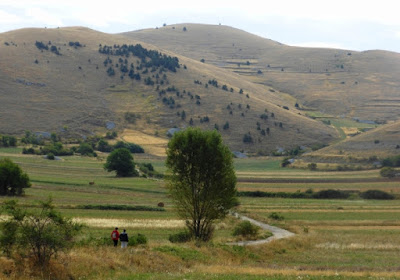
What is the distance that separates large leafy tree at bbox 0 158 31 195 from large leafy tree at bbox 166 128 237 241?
33689 millimetres

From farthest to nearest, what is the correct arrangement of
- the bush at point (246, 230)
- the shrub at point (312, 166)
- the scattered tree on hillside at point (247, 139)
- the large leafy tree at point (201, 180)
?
the scattered tree on hillside at point (247, 139) < the shrub at point (312, 166) < the bush at point (246, 230) < the large leafy tree at point (201, 180)

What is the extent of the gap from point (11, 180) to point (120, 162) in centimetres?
3696

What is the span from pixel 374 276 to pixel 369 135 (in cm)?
12673

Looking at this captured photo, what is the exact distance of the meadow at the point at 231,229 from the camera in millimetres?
25328

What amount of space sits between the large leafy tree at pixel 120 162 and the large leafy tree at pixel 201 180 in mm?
63955

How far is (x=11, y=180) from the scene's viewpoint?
68.7m

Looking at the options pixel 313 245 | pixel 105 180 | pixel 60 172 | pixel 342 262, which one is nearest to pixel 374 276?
pixel 342 262

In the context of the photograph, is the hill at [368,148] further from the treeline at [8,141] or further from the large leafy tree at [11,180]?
the large leafy tree at [11,180]

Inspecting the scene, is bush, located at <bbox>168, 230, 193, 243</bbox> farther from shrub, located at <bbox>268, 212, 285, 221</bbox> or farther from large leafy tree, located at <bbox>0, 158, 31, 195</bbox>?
large leafy tree, located at <bbox>0, 158, 31, 195</bbox>

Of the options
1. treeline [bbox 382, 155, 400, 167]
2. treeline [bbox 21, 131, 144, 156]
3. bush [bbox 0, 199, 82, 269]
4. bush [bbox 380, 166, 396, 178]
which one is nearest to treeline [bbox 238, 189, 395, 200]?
bush [bbox 380, 166, 396, 178]

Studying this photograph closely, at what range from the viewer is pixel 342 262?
34094 millimetres

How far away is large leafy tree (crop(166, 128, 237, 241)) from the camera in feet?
134

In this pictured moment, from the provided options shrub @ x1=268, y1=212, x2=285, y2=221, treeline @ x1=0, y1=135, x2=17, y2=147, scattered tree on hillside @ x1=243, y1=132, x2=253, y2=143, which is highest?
shrub @ x1=268, y1=212, x2=285, y2=221

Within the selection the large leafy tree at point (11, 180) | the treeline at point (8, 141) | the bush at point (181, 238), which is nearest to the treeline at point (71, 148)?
the treeline at point (8, 141)
